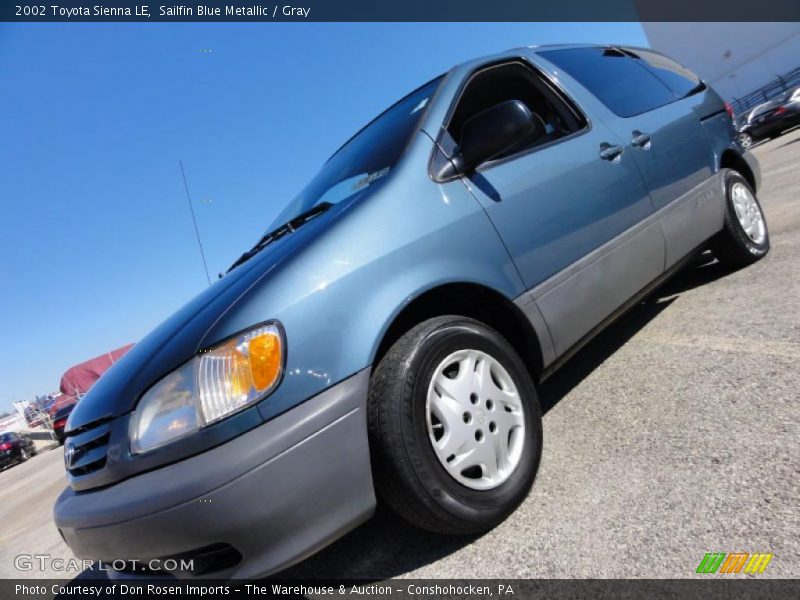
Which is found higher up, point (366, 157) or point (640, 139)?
point (366, 157)

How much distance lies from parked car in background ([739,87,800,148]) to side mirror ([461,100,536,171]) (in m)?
16.3

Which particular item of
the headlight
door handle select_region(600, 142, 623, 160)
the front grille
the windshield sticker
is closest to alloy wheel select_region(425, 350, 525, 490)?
the headlight

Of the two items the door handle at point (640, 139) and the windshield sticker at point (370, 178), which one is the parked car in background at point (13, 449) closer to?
the windshield sticker at point (370, 178)

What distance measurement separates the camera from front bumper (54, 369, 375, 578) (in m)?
1.38

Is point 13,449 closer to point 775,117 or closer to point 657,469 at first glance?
point 657,469

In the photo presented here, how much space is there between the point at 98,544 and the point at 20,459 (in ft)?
61.7

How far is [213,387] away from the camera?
1.49 meters

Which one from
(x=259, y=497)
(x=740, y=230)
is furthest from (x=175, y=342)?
(x=740, y=230)

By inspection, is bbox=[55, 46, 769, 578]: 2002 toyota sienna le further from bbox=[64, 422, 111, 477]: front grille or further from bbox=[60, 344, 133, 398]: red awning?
bbox=[60, 344, 133, 398]: red awning

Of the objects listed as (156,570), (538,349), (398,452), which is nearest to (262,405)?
(398,452)

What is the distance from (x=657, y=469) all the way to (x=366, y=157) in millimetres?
1843

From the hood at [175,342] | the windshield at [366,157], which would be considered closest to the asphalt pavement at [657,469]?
the hood at [175,342]

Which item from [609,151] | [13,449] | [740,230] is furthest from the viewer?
[13,449]

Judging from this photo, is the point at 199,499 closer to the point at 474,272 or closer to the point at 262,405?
the point at 262,405
